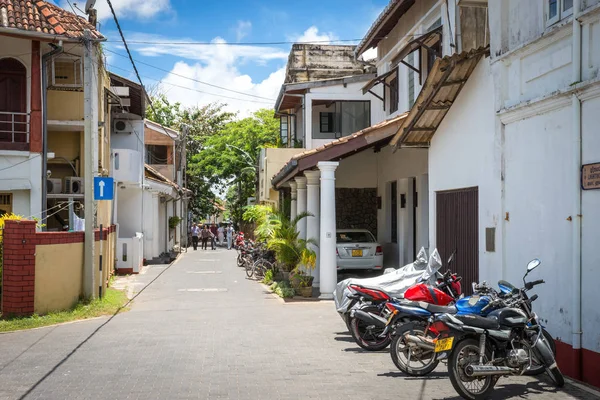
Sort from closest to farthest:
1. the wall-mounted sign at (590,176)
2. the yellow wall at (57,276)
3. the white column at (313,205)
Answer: the wall-mounted sign at (590,176) → the yellow wall at (57,276) → the white column at (313,205)

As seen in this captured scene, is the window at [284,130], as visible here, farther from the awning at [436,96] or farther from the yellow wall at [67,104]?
the awning at [436,96]

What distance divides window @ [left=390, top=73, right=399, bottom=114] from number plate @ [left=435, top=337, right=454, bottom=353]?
40.2 ft

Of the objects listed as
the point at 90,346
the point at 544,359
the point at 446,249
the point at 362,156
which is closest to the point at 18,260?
the point at 90,346

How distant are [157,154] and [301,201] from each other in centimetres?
2075

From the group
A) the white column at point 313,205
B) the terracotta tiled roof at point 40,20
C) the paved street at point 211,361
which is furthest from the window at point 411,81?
the terracotta tiled roof at point 40,20

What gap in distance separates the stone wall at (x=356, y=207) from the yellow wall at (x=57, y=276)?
1035cm

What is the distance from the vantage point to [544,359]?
733 centimetres

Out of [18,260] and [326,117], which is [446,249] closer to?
[18,260]

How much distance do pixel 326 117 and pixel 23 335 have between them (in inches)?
626

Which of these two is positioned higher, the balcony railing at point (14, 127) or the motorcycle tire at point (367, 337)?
the balcony railing at point (14, 127)

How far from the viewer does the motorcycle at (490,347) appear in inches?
277

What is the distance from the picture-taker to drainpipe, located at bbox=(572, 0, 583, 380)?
764cm

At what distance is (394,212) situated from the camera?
20.9 metres

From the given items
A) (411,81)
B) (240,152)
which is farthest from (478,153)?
Answer: (240,152)
